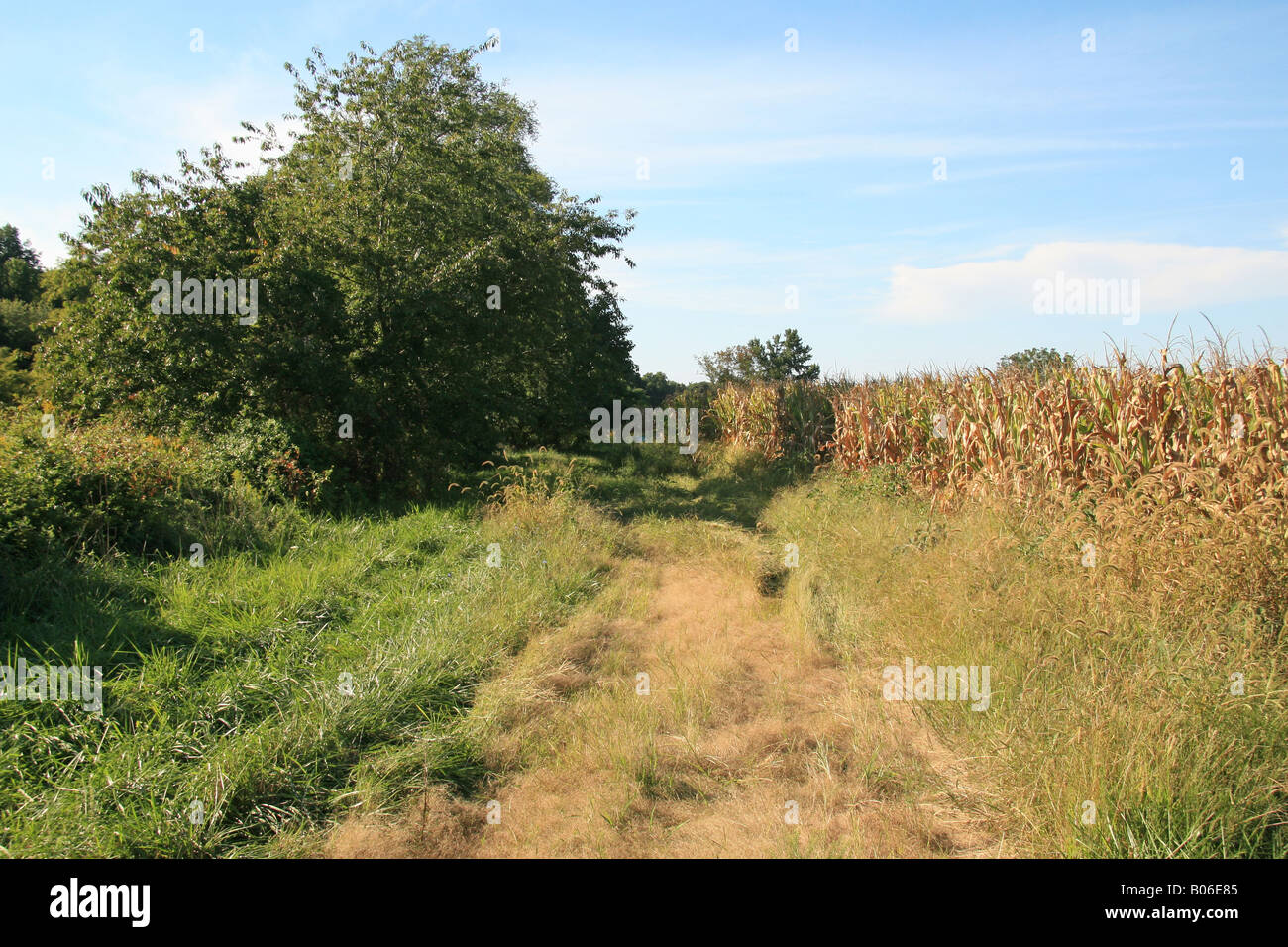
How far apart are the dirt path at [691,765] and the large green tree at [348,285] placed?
6.50 m

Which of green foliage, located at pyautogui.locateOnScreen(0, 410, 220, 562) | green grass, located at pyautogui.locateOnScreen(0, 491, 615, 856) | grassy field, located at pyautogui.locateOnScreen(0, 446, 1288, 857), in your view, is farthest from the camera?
green foliage, located at pyautogui.locateOnScreen(0, 410, 220, 562)

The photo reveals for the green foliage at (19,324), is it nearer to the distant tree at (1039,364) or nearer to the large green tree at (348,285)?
the large green tree at (348,285)

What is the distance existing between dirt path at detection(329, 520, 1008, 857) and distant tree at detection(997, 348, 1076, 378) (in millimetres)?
4832

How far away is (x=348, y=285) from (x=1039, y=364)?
9.78 meters

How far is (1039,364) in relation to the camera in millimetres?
8961

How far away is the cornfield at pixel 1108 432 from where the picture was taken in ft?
17.3

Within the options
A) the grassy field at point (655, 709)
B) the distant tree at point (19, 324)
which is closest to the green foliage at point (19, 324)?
the distant tree at point (19, 324)

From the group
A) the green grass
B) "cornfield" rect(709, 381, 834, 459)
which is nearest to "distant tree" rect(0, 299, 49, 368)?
"cornfield" rect(709, 381, 834, 459)

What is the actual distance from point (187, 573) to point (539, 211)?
524 inches

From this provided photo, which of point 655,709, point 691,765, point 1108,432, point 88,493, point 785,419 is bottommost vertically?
point 691,765

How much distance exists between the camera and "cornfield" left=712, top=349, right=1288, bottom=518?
207 inches

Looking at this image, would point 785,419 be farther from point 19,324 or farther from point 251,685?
point 19,324

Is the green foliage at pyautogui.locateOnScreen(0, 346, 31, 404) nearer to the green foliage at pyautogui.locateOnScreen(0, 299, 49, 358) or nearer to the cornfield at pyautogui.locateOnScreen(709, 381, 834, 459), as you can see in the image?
the green foliage at pyautogui.locateOnScreen(0, 299, 49, 358)

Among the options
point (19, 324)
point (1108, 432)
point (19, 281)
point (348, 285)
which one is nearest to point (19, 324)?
point (19, 324)
